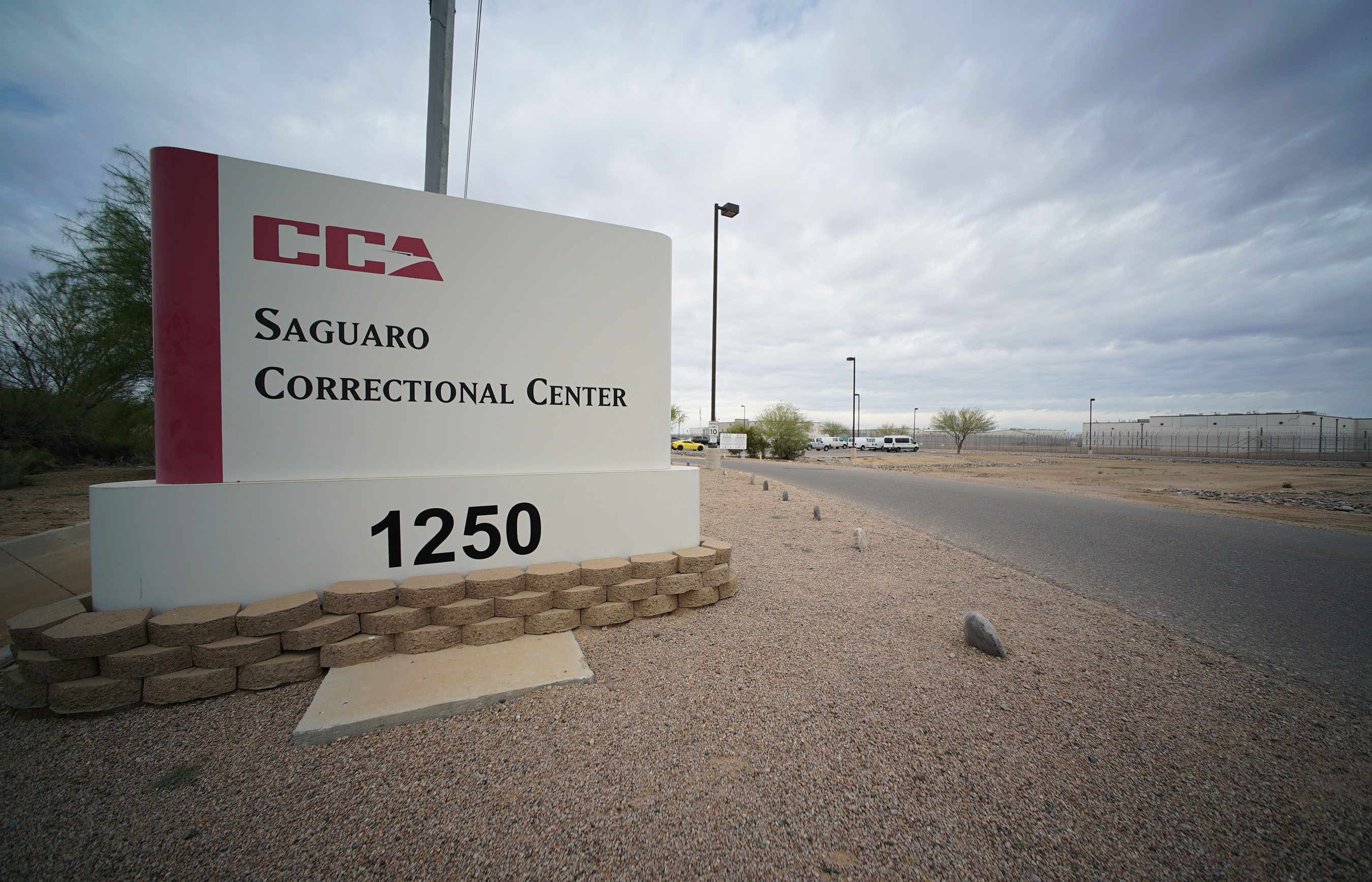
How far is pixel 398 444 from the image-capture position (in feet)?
11.8

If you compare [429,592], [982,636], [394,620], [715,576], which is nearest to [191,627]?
[394,620]

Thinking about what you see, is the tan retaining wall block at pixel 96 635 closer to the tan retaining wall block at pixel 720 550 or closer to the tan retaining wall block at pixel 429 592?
the tan retaining wall block at pixel 429 592

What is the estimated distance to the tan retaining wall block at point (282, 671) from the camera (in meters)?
2.89

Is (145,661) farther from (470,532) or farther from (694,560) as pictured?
(694,560)

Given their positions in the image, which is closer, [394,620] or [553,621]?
[394,620]

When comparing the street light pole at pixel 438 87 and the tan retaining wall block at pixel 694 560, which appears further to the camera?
the street light pole at pixel 438 87

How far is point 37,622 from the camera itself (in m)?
2.72

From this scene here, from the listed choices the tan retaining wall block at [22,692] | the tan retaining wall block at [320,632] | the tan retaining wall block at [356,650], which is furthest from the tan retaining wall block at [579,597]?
the tan retaining wall block at [22,692]

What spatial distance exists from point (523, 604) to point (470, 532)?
69 cm

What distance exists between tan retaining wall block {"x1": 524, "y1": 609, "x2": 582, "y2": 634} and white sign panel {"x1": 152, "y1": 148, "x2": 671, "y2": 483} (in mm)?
1137

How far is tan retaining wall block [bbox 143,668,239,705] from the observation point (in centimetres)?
272

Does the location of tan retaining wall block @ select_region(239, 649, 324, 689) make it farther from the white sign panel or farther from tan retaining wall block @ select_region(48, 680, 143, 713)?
A: the white sign panel

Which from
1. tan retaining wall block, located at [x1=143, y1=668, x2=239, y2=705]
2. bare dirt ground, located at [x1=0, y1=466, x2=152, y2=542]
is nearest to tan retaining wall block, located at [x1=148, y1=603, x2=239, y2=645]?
tan retaining wall block, located at [x1=143, y1=668, x2=239, y2=705]

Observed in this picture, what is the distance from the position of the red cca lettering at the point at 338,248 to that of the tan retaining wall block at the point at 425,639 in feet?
8.31
